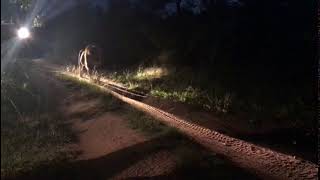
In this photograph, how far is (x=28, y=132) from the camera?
1297 cm

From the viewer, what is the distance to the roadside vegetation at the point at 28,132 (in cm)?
979

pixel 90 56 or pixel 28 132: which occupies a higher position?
pixel 90 56

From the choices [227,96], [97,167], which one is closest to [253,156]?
[97,167]

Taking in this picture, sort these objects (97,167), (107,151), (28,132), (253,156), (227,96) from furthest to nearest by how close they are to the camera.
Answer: (227,96) → (28,132) → (107,151) → (97,167) → (253,156)

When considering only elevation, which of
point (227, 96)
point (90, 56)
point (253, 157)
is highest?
A: point (90, 56)

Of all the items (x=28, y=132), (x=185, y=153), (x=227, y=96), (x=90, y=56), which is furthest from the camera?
(x=90, y=56)

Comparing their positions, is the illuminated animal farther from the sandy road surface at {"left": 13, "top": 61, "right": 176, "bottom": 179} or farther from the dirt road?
the dirt road

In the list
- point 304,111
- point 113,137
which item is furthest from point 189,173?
point 304,111

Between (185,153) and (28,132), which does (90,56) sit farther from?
(185,153)

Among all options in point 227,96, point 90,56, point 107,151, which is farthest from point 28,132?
point 90,56

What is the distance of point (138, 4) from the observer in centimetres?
3434

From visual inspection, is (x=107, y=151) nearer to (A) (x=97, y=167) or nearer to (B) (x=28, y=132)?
(A) (x=97, y=167)

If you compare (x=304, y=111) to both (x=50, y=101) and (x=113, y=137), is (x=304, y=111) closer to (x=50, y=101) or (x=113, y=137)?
(x=113, y=137)

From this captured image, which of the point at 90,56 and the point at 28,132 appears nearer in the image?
the point at 28,132
